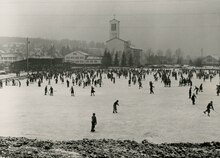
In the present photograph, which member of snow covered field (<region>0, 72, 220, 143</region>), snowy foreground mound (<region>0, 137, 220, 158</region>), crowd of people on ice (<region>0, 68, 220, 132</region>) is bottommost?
snow covered field (<region>0, 72, 220, 143</region>)

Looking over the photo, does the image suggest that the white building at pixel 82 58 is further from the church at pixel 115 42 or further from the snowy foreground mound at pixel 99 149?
the snowy foreground mound at pixel 99 149

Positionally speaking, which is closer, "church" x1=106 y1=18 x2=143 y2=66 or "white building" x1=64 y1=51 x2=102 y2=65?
"church" x1=106 y1=18 x2=143 y2=66

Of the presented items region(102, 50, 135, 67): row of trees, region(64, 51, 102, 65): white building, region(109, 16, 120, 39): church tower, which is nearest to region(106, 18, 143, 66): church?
region(109, 16, 120, 39): church tower

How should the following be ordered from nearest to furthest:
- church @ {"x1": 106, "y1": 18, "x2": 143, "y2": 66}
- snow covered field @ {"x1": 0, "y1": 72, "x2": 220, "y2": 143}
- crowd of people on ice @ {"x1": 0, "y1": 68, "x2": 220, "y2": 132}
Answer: snow covered field @ {"x1": 0, "y1": 72, "x2": 220, "y2": 143} → crowd of people on ice @ {"x1": 0, "y1": 68, "x2": 220, "y2": 132} → church @ {"x1": 106, "y1": 18, "x2": 143, "y2": 66}

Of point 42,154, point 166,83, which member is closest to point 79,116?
point 42,154

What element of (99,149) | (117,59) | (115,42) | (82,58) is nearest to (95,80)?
(99,149)

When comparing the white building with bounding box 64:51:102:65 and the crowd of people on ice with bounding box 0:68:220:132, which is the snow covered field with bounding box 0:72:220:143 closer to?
the crowd of people on ice with bounding box 0:68:220:132

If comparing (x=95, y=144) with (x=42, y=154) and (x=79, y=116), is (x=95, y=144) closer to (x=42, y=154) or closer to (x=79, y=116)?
(x=42, y=154)
